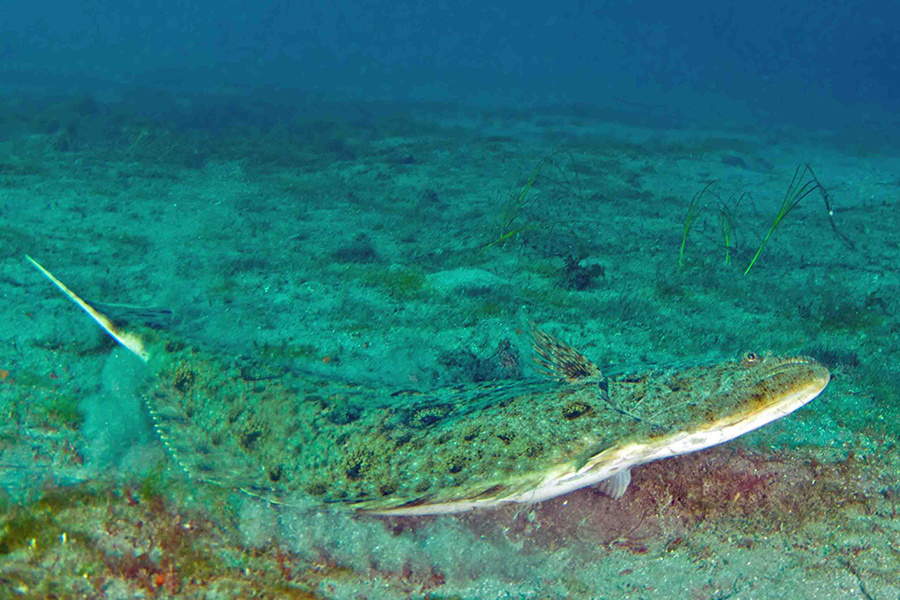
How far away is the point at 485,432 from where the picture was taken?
3.10m

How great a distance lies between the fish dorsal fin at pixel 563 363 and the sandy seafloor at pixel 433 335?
0.83 m

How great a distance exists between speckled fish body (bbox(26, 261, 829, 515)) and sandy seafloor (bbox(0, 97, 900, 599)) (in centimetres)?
32

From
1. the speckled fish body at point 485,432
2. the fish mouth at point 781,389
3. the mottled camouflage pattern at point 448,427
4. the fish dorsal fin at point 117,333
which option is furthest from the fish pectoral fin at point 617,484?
the fish dorsal fin at point 117,333

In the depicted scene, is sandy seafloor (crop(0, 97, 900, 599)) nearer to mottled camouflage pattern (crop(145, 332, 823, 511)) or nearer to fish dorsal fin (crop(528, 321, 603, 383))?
mottled camouflage pattern (crop(145, 332, 823, 511))

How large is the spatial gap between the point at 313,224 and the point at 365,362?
4428 millimetres

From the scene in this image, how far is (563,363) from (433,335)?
8.47 feet

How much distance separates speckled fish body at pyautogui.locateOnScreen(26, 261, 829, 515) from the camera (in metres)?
2.97

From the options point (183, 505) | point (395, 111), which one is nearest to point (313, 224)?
point (183, 505)

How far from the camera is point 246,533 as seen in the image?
3230 mm

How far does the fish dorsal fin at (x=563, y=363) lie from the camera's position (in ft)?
11.4

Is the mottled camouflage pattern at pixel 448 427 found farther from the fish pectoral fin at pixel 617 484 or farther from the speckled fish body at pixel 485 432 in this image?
the fish pectoral fin at pixel 617 484

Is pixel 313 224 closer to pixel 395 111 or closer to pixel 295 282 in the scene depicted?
pixel 295 282

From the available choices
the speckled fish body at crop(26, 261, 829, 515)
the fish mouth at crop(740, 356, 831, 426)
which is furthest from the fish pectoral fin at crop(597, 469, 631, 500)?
the fish mouth at crop(740, 356, 831, 426)

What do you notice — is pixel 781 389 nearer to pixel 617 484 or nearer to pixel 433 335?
pixel 617 484
